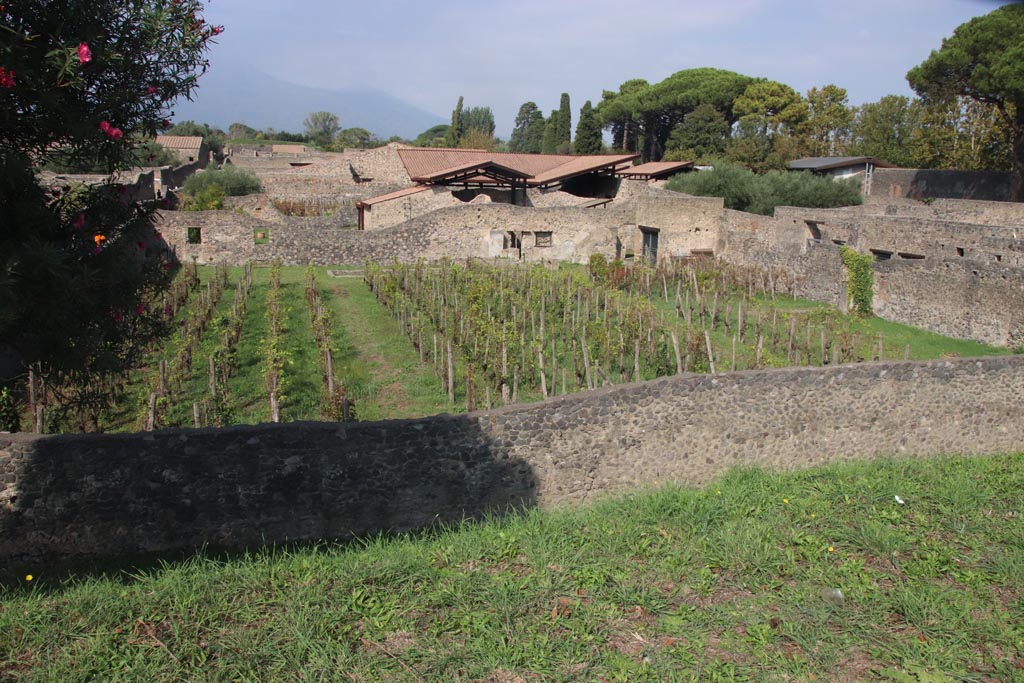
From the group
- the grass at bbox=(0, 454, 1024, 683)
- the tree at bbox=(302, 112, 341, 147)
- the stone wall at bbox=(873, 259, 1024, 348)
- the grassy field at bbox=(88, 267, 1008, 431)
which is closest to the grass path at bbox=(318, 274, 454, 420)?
the grassy field at bbox=(88, 267, 1008, 431)

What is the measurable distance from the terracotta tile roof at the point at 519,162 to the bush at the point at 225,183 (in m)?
7.38

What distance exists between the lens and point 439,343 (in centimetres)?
1480

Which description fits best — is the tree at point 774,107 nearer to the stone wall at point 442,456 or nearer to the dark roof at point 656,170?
the dark roof at point 656,170

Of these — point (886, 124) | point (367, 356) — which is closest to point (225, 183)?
point (367, 356)

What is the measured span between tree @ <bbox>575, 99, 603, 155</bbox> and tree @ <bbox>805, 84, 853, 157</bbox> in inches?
545

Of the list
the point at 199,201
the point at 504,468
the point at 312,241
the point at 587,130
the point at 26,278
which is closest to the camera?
the point at 26,278

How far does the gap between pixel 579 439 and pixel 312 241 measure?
19572mm

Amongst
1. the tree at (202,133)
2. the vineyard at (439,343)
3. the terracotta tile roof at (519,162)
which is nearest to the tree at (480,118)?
the tree at (202,133)

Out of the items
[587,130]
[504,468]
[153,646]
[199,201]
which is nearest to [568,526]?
[504,468]

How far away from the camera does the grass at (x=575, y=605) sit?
5.25m

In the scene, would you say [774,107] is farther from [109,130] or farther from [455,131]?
[109,130]

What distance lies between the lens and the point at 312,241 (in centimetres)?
2600

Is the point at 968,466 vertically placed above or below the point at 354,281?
below

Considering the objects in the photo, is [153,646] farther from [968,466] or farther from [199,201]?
[199,201]
